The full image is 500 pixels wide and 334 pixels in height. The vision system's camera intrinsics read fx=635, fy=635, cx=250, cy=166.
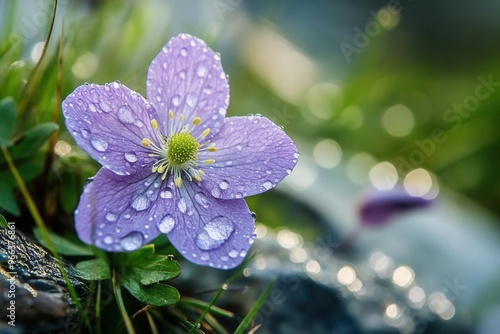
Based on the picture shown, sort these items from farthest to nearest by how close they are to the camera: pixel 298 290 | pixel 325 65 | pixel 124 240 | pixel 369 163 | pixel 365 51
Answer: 1. pixel 325 65
2. pixel 365 51
3. pixel 369 163
4. pixel 298 290
5. pixel 124 240

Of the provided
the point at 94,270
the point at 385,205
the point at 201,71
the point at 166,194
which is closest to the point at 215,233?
the point at 166,194

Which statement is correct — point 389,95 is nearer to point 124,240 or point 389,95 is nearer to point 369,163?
point 369,163

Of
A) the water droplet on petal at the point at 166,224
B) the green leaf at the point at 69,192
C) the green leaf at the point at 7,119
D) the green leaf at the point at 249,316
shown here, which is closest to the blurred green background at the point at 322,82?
the green leaf at the point at 69,192

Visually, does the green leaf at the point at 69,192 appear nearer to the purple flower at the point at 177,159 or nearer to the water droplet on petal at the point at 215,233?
the purple flower at the point at 177,159

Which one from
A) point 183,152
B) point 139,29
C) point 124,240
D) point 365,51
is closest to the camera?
point 124,240

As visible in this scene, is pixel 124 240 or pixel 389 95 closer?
pixel 124 240

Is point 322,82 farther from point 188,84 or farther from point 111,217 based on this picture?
point 111,217

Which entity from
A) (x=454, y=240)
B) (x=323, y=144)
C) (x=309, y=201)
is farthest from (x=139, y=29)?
(x=454, y=240)
